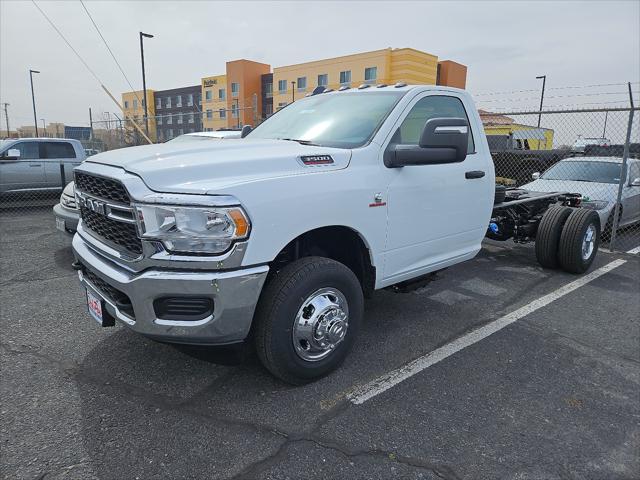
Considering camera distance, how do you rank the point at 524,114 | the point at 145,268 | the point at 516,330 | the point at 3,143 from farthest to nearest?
the point at 3,143 < the point at 524,114 < the point at 516,330 < the point at 145,268

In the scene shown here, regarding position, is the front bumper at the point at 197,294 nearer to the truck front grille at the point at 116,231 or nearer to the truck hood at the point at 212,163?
the truck front grille at the point at 116,231

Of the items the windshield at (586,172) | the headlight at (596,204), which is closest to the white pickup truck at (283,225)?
the headlight at (596,204)

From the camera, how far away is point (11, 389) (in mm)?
3051

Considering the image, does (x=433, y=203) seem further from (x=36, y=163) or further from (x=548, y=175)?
Result: (x=36, y=163)

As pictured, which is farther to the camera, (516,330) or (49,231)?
(49,231)

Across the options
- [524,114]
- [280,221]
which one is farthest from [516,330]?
[524,114]

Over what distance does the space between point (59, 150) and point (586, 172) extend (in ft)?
40.7

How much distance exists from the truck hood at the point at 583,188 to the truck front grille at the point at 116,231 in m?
7.52

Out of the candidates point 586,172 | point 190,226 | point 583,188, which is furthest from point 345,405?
point 586,172

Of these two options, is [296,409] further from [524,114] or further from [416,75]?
[416,75]

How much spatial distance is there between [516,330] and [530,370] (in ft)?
2.54

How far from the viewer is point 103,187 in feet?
9.31

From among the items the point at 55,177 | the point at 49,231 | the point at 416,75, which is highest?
the point at 416,75

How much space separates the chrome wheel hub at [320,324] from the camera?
293 centimetres
